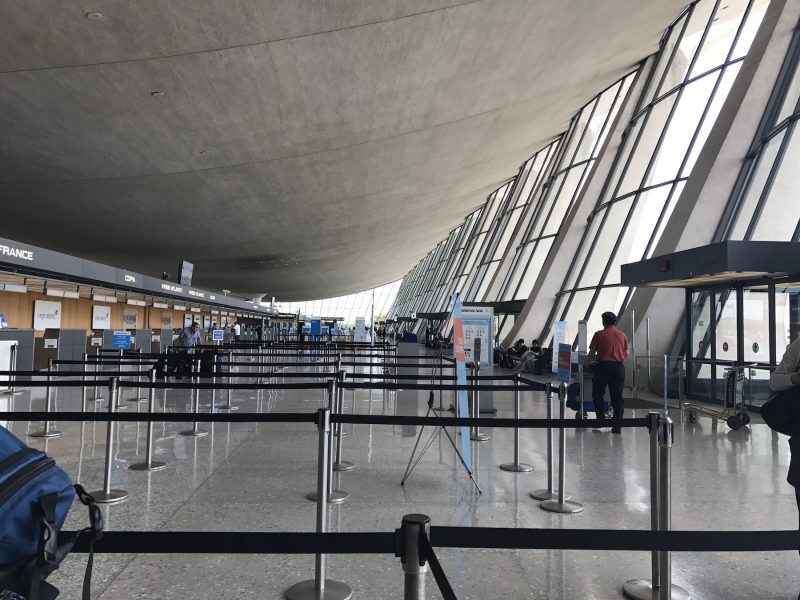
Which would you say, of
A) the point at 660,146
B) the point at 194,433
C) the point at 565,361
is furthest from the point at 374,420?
the point at 660,146

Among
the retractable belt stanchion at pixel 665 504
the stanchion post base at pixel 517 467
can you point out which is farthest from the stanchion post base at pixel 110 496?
the retractable belt stanchion at pixel 665 504

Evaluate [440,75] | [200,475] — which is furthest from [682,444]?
[440,75]

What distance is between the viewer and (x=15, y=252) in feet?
31.7

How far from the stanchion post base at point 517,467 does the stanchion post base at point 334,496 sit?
1873mm

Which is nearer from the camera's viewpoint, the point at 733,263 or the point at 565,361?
the point at 733,263

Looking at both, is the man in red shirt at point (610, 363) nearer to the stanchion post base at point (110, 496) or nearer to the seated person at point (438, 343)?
the stanchion post base at point (110, 496)

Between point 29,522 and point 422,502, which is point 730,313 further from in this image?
point 29,522

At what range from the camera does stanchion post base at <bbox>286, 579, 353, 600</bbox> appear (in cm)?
314

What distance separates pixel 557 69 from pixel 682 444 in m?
10.6

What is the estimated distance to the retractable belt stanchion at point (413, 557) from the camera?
1.73 metres

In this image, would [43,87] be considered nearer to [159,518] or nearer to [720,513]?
[159,518]

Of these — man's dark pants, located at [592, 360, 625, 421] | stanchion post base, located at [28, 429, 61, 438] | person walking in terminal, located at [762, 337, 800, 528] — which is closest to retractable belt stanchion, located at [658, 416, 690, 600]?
person walking in terminal, located at [762, 337, 800, 528]

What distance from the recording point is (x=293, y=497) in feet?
16.1

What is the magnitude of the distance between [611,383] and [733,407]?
2.14 meters
